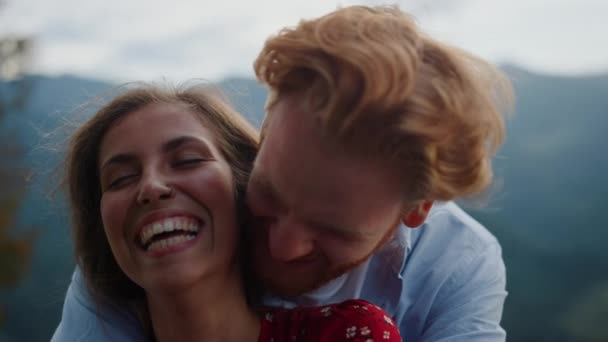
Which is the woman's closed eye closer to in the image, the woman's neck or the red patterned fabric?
the woman's neck

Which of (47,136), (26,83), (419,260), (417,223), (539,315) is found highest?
(47,136)

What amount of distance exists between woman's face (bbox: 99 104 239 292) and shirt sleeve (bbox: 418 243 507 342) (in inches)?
21.9

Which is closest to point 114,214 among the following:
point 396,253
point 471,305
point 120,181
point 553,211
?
point 120,181

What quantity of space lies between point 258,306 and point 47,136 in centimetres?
77

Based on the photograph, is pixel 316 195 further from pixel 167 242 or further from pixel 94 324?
pixel 94 324

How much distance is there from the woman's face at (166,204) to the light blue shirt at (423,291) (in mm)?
289

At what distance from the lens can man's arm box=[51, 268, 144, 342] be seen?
1.66 metres

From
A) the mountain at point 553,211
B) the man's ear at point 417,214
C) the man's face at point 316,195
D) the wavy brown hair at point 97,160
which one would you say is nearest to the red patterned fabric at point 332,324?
the man's face at point 316,195

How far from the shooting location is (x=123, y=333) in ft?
5.44

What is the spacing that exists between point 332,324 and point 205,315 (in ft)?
0.94

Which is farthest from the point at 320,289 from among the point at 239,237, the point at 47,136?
the point at 47,136

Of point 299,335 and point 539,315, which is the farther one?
point 539,315

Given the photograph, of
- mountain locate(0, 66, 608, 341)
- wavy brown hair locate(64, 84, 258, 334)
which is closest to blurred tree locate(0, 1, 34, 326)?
mountain locate(0, 66, 608, 341)

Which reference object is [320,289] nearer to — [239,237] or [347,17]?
[239,237]
